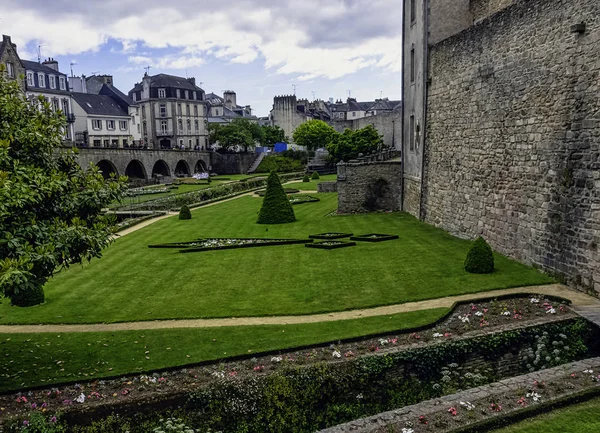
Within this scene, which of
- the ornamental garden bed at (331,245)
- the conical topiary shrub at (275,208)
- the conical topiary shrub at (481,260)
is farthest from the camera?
the conical topiary shrub at (275,208)

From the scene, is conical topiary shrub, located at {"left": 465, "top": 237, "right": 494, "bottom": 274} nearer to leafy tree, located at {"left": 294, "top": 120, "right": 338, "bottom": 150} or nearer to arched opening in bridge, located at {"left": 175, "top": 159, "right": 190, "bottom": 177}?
arched opening in bridge, located at {"left": 175, "top": 159, "right": 190, "bottom": 177}

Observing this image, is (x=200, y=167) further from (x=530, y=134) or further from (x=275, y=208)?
(x=530, y=134)

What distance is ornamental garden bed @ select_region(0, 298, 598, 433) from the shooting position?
9734mm

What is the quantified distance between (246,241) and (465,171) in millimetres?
10832

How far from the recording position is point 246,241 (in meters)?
25.3

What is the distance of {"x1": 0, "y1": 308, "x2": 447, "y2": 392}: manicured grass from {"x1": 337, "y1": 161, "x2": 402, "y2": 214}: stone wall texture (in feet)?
65.5

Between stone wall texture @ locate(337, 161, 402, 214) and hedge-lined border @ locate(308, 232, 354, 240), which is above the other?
stone wall texture @ locate(337, 161, 402, 214)

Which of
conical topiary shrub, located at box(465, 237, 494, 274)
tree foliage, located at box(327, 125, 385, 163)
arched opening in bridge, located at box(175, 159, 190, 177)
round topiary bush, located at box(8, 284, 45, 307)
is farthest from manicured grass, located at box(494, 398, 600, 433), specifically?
arched opening in bridge, located at box(175, 159, 190, 177)

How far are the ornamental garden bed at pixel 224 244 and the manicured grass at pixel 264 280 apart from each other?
735mm

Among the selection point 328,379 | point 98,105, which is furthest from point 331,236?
point 98,105

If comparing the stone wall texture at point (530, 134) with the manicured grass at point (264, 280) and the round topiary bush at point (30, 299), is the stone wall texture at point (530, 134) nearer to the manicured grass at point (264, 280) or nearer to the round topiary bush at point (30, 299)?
the manicured grass at point (264, 280)

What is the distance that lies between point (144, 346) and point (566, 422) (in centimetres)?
902

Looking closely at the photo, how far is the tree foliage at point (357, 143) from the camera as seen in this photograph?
52.9 metres

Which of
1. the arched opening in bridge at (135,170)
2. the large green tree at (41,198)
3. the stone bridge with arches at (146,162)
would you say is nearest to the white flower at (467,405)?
the large green tree at (41,198)
